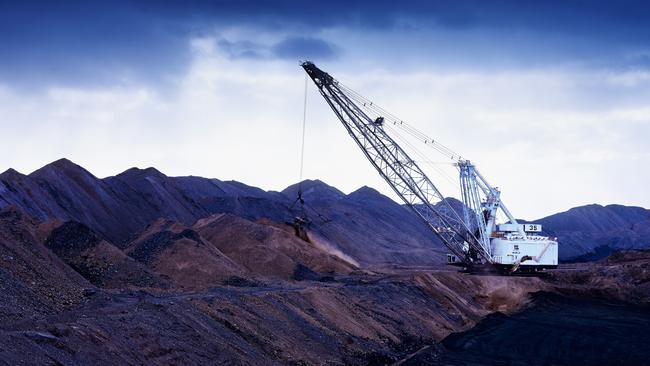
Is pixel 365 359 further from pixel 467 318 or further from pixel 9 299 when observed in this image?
pixel 467 318

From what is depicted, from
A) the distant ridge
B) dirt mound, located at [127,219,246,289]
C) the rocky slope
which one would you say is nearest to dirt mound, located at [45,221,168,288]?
dirt mound, located at [127,219,246,289]

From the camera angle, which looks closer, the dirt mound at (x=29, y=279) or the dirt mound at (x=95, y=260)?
the dirt mound at (x=29, y=279)

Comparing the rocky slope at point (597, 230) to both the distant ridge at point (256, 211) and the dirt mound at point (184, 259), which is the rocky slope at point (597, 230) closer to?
the distant ridge at point (256, 211)

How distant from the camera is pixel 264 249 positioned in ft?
123

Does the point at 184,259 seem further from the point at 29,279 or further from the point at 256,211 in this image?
the point at 256,211

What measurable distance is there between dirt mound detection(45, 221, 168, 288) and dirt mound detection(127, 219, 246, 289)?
6.78ft

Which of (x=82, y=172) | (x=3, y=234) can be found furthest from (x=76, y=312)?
(x=82, y=172)

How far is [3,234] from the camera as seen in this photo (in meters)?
20.5

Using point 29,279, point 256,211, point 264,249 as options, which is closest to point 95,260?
point 29,279

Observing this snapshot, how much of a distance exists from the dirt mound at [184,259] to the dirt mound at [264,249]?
152 inches

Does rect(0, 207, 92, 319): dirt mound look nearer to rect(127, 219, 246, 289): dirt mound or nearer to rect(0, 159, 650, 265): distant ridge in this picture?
rect(127, 219, 246, 289): dirt mound

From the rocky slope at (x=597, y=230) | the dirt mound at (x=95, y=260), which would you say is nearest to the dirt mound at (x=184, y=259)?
the dirt mound at (x=95, y=260)

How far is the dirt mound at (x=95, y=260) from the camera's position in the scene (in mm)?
25203

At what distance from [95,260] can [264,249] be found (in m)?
12.2
